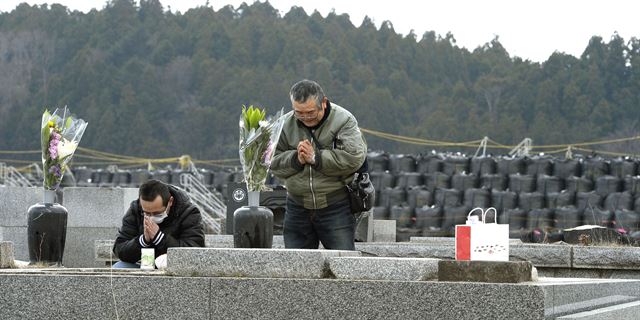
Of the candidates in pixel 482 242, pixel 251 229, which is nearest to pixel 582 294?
pixel 482 242

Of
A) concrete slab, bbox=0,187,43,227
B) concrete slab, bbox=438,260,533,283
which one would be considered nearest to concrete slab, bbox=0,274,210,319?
concrete slab, bbox=438,260,533,283

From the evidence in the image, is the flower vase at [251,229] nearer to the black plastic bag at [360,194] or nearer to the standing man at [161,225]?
the standing man at [161,225]

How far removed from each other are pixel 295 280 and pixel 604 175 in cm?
4072

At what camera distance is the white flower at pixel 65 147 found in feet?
32.4

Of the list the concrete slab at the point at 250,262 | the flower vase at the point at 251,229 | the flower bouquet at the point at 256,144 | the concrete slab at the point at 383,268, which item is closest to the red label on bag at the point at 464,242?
the concrete slab at the point at 383,268

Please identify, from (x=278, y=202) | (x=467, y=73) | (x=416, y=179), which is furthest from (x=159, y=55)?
(x=278, y=202)

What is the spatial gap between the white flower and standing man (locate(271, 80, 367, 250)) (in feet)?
5.34

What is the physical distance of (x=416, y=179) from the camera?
49.5 metres

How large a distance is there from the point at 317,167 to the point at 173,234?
1.04m

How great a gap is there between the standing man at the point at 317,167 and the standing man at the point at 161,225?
24.7 inches

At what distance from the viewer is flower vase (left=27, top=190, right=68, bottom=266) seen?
31.5ft

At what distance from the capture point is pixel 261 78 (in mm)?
142000

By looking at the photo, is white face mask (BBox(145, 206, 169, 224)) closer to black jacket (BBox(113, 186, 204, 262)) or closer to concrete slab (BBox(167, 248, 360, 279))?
black jacket (BBox(113, 186, 204, 262))

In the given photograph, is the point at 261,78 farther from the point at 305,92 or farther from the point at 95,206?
the point at 305,92
